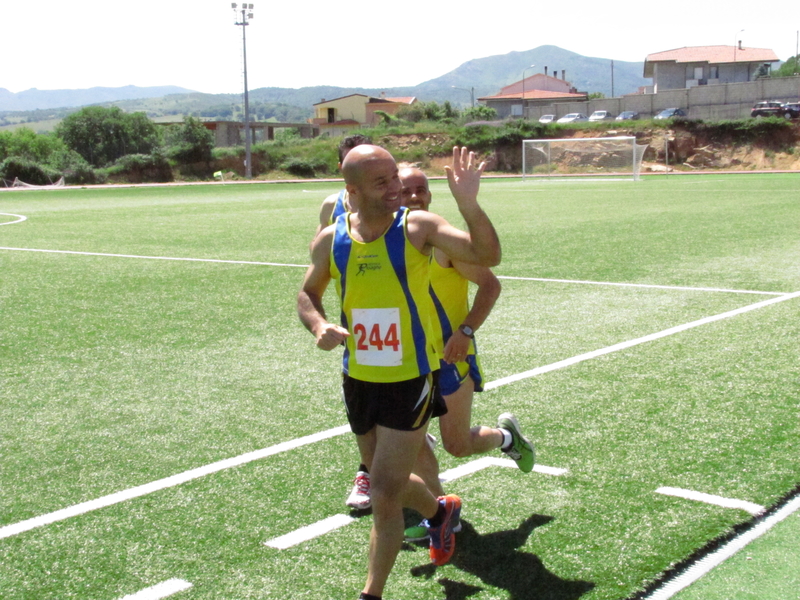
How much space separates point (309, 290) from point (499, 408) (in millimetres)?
2625

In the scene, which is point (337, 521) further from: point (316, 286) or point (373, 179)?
point (373, 179)

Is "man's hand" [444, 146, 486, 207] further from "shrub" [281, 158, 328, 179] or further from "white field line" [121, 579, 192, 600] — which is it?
"shrub" [281, 158, 328, 179]

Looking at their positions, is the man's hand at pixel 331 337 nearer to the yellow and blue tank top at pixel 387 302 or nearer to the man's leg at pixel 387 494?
the yellow and blue tank top at pixel 387 302

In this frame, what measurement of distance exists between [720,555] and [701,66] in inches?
4737

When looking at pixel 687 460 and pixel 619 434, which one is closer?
pixel 687 460

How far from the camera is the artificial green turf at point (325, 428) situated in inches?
147

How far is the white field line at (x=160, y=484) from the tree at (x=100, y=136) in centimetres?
11749

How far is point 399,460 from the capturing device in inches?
132

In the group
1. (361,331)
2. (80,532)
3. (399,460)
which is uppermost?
(361,331)

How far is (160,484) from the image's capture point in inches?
185

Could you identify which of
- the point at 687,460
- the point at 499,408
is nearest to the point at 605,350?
the point at 499,408

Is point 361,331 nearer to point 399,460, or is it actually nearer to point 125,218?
point 399,460

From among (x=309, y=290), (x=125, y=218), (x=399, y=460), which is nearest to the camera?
(x=399, y=460)

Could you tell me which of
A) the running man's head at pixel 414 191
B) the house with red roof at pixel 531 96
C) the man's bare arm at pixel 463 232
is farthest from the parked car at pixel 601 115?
the man's bare arm at pixel 463 232
